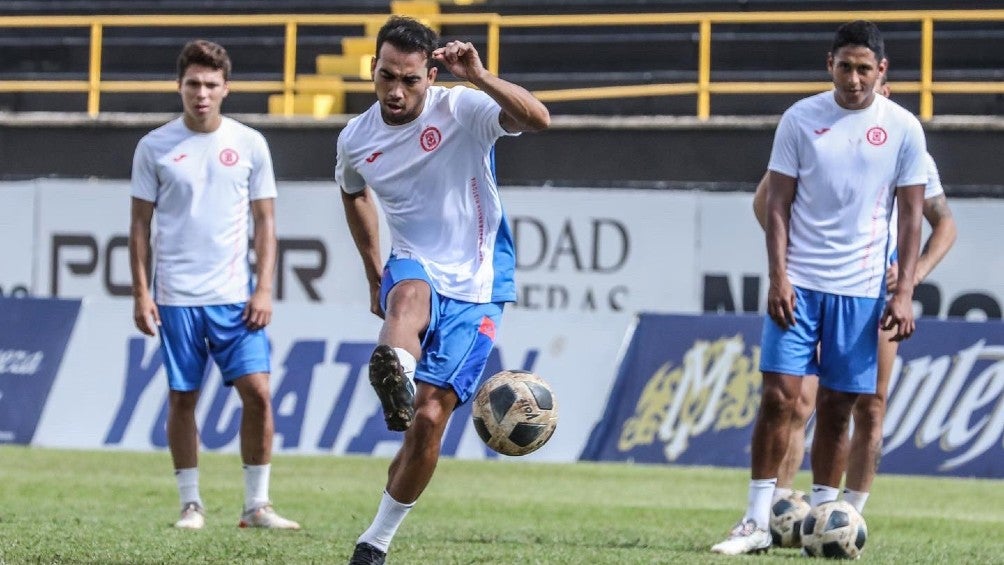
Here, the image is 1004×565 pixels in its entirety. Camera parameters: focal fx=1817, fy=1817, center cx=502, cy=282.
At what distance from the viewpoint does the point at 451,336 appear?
6676mm

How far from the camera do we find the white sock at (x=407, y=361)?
6.23 m

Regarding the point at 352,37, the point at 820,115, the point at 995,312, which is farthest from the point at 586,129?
the point at 820,115

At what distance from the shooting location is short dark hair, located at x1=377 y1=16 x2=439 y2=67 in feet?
21.7

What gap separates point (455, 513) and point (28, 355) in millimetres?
5446

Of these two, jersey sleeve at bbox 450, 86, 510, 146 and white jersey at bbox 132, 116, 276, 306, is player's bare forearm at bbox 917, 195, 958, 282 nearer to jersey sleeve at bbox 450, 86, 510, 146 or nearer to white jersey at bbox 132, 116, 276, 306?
jersey sleeve at bbox 450, 86, 510, 146

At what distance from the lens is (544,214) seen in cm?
1498

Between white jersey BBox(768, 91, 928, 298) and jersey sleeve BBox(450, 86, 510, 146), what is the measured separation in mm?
1549

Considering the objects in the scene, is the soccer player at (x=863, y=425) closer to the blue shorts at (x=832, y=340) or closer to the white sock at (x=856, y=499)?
the white sock at (x=856, y=499)

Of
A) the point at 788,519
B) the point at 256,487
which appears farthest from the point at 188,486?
the point at 788,519

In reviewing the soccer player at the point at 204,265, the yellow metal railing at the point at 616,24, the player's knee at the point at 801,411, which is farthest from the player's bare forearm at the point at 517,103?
the yellow metal railing at the point at 616,24

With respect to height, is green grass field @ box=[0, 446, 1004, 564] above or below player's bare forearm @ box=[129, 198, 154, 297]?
below

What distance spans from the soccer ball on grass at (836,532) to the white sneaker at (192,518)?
283cm

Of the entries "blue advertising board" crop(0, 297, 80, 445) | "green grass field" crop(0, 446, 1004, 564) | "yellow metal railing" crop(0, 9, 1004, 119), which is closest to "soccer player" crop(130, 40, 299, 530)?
"green grass field" crop(0, 446, 1004, 564)

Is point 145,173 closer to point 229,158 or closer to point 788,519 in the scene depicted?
point 229,158
